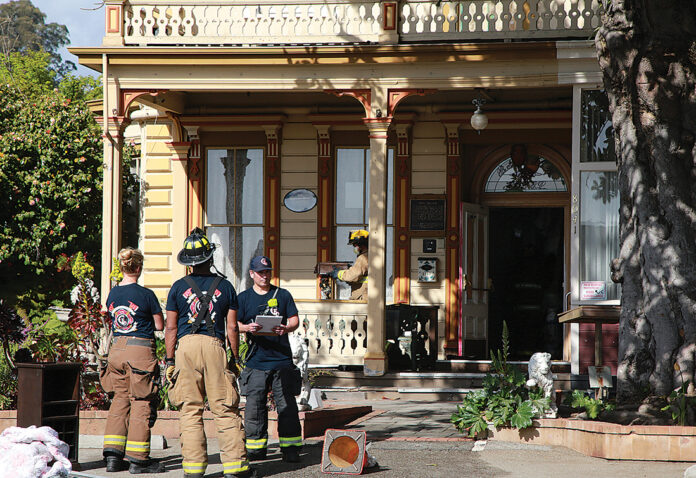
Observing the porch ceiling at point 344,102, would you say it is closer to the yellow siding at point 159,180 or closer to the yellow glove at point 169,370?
the yellow siding at point 159,180

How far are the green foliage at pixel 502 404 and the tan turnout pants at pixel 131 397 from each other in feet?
9.51

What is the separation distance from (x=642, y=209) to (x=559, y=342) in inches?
309

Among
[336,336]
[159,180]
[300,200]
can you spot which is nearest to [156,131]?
[159,180]

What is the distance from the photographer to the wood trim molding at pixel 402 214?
14891 millimetres

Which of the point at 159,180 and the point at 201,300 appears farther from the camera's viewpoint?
the point at 159,180

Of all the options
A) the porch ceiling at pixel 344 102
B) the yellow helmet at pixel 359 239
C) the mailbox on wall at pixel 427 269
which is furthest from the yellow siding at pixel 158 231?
the mailbox on wall at pixel 427 269

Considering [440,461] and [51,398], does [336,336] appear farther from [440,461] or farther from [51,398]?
[51,398]

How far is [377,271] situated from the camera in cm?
1281

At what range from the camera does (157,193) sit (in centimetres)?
1570

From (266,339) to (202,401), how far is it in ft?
3.19

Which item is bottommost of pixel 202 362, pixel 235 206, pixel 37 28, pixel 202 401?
pixel 202 401

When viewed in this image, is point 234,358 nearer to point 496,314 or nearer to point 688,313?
point 688,313

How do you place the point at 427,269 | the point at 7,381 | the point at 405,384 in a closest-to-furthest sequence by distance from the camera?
1. the point at 7,381
2. the point at 405,384
3. the point at 427,269

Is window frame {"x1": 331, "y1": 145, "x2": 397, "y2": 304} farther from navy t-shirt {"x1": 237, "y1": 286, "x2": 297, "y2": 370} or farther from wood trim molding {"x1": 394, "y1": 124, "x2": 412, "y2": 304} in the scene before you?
navy t-shirt {"x1": 237, "y1": 286, "x2": 297, "y2": 370}
